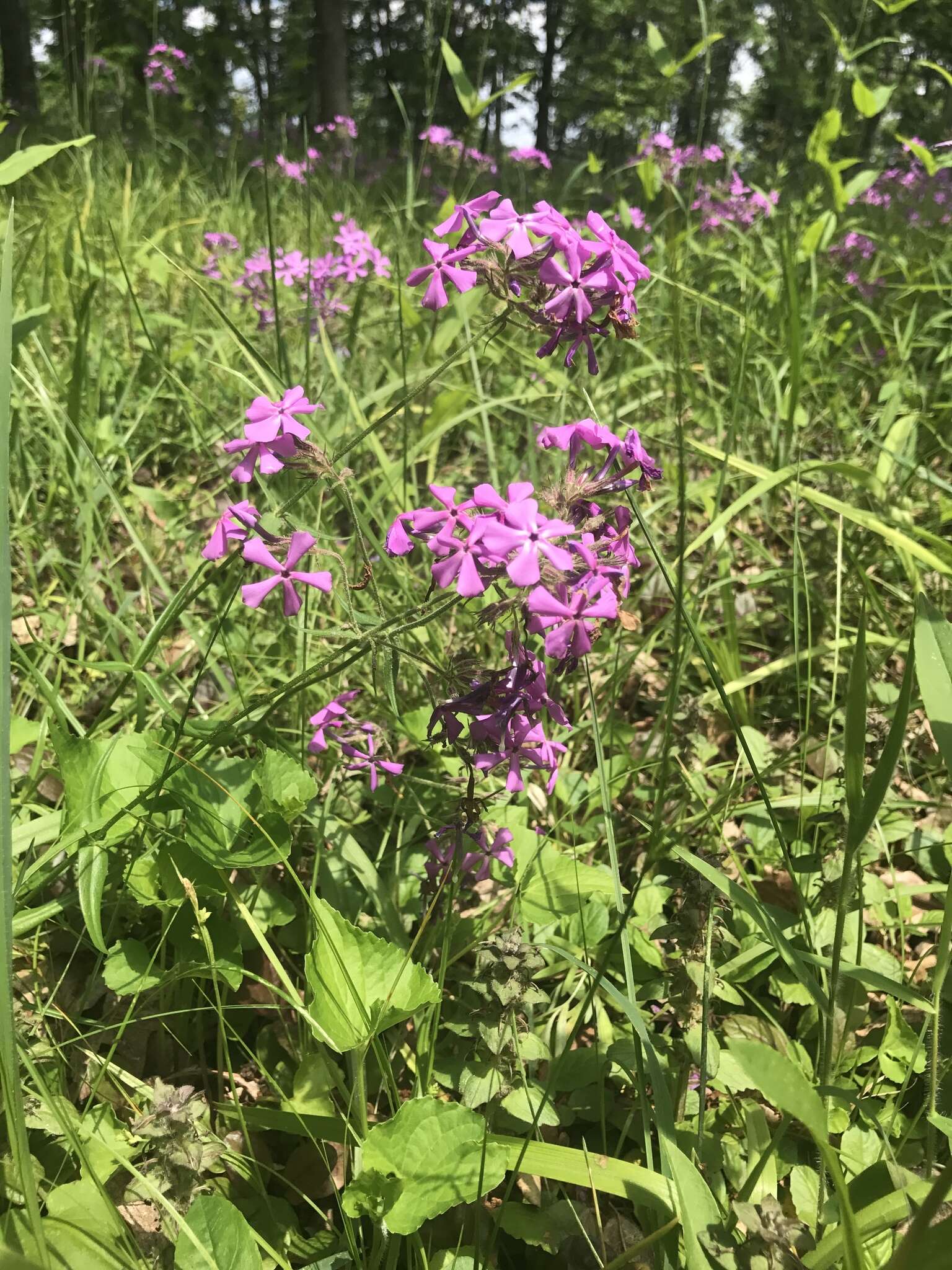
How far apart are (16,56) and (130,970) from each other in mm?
16367

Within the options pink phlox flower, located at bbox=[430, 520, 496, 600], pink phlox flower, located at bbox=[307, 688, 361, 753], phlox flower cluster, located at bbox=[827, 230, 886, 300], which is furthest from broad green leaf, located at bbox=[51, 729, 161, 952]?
phlox flower cluster, located at bbox=[827, 230, 886, 300]

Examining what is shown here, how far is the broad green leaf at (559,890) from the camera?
166 centimetres

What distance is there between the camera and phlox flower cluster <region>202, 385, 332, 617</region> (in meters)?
1.36

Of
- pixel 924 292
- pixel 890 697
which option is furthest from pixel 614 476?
pixel 924 292

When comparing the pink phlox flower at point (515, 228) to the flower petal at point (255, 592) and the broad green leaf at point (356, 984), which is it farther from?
the broad green leaf at point (356, 984)

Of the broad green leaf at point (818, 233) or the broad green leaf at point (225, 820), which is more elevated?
the broad green leaf at point (818, 233)

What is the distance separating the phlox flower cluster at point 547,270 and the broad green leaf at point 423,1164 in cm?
129

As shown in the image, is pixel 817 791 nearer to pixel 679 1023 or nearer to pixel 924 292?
pixel 679 1023

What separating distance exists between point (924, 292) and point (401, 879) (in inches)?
194

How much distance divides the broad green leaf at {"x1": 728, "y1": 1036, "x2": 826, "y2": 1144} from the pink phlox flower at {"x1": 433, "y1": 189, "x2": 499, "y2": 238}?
1.40m

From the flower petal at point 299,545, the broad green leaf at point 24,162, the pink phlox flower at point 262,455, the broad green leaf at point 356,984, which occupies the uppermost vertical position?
the broad green leaf at point 24,162

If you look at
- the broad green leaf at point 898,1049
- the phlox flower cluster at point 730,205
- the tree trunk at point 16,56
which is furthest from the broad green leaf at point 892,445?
the tree trunk at point 16,56

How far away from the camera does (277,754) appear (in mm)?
1611

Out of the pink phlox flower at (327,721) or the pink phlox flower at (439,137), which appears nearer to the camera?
the pink phlox flower at (327,721)
